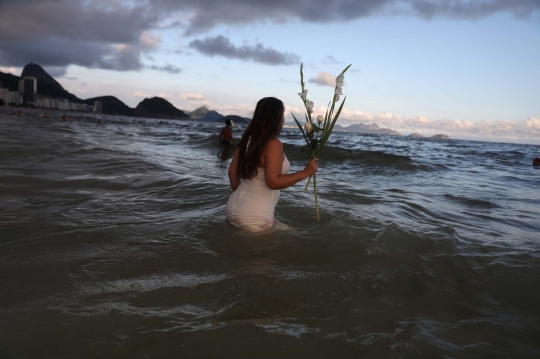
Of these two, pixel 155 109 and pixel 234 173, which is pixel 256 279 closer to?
pixel 234 173

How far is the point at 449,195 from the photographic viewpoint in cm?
806

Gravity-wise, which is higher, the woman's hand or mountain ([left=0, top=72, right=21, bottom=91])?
mountain ([left=0, top=72, right=21, bottom=91])

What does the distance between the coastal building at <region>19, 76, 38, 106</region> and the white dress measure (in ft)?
539

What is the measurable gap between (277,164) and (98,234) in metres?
2.24

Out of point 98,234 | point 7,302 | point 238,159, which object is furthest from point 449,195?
point 7,302

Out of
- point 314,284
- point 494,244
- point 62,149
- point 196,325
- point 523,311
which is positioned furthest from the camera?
point 62,149

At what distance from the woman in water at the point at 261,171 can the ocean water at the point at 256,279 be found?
9.5 inches

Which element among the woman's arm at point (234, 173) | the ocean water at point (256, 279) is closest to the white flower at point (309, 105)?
the woman's arm at point (234, 173)

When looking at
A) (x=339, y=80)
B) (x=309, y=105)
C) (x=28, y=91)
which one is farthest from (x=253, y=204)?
(x=28, y=91)

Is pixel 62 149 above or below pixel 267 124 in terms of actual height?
below

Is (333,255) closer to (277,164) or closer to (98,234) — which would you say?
(277,164)

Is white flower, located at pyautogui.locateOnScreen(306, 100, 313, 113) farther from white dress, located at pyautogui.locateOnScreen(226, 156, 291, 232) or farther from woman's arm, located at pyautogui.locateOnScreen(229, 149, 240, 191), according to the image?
woman's arm, located at pyautogui.locateOnScreen(229, 149, 240, 191)

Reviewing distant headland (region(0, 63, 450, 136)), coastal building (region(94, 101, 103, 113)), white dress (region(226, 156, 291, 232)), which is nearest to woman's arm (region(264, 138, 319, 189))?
white dress (region(226, 156, 291, 232))

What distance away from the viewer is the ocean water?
7.44 ft
